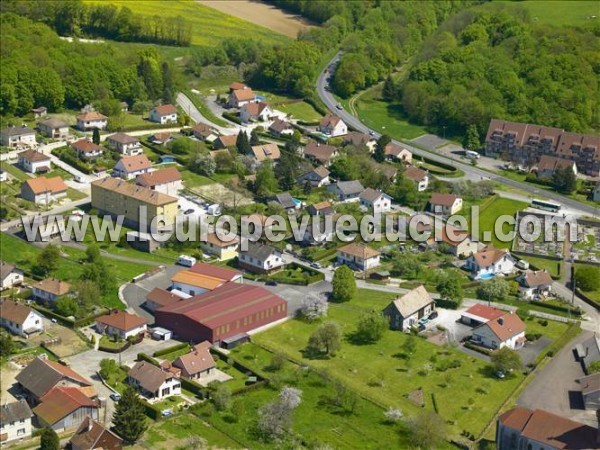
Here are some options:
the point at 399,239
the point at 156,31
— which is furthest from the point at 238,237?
the point at 156,31

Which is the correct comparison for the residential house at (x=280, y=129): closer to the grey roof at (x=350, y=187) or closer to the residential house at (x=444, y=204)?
the grey roof at (x=350, y=187)

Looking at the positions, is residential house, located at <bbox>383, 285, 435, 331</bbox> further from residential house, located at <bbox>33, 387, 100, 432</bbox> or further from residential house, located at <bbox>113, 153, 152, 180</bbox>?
residential house, located at <bbox>113, 153, 152, 180</bbox>

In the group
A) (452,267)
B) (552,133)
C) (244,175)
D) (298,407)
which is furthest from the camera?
(552,133)

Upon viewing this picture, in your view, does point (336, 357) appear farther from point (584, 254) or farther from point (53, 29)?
point (53, 29)

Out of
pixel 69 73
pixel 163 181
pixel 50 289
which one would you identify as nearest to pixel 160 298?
pixel 50 289

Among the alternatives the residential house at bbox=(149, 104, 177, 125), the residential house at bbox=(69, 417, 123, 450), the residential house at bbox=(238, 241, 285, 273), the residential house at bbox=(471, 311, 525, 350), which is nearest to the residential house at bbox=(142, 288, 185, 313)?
the residential house at bbox=(238, 241, 285, 273)

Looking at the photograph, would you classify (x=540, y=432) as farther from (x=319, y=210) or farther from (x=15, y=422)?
(x=319, y=210)
